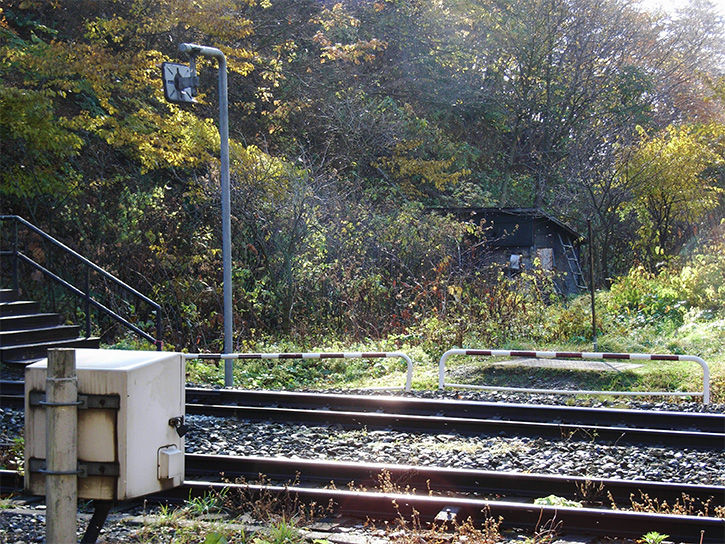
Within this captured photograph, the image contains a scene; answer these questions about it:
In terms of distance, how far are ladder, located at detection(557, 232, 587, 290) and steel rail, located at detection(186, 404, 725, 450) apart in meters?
19.4

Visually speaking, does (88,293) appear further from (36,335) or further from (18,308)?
(36,335)

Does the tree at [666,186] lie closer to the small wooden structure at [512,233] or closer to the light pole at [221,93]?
the small wooden structure at [512,233]

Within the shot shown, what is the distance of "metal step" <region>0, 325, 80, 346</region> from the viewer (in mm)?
11242

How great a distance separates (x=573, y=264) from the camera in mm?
27797

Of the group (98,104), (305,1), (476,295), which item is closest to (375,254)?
(476,295)

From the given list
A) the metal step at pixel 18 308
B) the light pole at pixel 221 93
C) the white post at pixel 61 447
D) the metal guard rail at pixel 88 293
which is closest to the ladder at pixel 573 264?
the light pole at pixel 221 93

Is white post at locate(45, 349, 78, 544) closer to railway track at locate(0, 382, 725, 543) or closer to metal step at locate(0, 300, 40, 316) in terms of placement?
railway track at locate(0, 382, 725, 543)

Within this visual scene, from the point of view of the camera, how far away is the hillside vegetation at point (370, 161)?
53.5 ft

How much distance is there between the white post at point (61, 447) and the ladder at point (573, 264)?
80.2 feet

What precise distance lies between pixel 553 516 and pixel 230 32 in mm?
15206

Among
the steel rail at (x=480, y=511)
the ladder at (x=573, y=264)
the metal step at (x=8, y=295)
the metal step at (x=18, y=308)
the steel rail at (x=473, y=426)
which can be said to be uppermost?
the ladder at (x=573, y=264)

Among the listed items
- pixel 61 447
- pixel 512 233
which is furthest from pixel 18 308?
pixel 512 233

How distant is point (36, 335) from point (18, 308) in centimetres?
93

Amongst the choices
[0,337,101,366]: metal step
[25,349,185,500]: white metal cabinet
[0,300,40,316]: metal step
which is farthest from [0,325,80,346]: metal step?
[25,349,185,500]: white metal cabinet
